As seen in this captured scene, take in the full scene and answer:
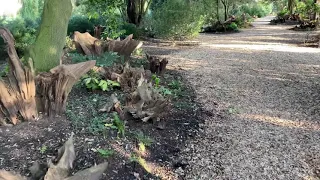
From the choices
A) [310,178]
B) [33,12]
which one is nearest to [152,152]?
[310,178]

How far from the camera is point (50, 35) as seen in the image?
427 cm

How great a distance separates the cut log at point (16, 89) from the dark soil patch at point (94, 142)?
154 millimetres

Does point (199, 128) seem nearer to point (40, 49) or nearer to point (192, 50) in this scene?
point (40, 49)

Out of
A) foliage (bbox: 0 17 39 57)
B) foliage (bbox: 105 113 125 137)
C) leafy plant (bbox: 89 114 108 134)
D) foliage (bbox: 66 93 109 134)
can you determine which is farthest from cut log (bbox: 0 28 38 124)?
foliage (bbox: 0 17 39 57)

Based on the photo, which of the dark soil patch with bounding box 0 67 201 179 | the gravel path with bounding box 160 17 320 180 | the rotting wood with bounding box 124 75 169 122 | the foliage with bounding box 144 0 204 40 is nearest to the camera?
the dark soil patch with bounding box 0 67 201 179

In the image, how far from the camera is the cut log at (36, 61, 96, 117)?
136 inches

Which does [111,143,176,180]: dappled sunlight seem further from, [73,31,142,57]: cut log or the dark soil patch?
[73,31,142,57]: cut log

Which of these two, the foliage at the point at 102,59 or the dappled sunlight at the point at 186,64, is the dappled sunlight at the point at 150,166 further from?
the dappled sunlight at the point at 186,64

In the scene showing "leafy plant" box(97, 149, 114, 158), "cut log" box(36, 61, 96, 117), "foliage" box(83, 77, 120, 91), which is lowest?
"leafy plant" box(97, 149, 114, 158)

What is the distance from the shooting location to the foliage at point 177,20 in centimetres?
1178

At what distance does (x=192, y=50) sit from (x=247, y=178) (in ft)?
25.5

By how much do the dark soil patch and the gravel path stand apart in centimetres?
24

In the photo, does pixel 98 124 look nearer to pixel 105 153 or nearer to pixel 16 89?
pixel 105 153

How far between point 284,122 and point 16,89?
341 centimetres
